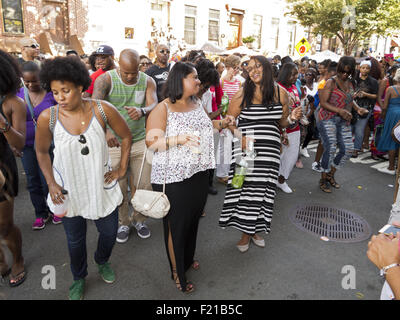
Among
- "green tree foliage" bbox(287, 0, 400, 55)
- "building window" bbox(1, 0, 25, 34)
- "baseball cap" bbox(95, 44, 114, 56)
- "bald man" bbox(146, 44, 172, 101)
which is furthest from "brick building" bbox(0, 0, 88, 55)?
"green tree foliage" bbox(287, 0, 400, 55)

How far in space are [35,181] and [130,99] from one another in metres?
1.66

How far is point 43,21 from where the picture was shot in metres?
16.7

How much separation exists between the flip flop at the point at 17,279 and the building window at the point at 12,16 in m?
16.9

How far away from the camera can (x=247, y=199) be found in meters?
3.45

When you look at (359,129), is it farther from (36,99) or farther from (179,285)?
(36,99)

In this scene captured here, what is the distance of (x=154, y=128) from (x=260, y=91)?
134 centimetres

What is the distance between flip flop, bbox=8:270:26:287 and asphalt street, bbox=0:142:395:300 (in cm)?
5

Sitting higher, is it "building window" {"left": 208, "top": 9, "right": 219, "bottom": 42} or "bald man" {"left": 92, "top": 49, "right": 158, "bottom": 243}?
"building window" {"left": 208, "top": 9, "right": 219, "bottom": 42}

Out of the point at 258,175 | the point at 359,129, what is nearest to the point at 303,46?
the point at 359,129

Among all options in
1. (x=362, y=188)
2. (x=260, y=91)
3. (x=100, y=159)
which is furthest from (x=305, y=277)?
(x=362, y=188)

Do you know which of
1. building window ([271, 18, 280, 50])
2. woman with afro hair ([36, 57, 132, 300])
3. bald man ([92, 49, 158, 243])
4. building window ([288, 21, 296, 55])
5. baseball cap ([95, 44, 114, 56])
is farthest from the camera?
building window ([288, 21, 296, 55])

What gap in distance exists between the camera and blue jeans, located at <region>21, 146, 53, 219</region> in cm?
383

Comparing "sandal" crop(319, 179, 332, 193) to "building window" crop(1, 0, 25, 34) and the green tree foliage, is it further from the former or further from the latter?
the green tree foliage

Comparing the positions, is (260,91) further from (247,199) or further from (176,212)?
(176,212)
